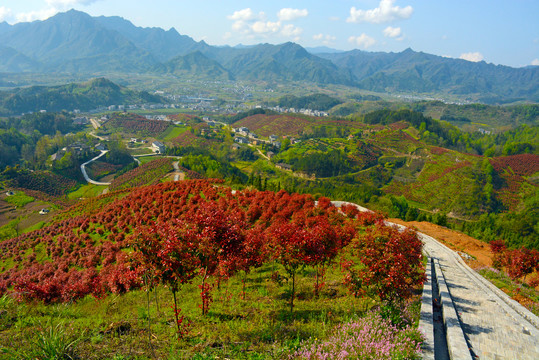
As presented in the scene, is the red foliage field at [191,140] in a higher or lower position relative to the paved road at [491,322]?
lower

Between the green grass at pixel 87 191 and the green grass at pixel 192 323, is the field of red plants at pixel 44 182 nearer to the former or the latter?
the green grass at pixel 87 191

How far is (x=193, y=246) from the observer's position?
8.86 m

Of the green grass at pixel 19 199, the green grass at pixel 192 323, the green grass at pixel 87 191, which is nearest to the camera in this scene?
the green grass at pixel 192 323

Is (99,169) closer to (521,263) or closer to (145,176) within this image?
(145,176)

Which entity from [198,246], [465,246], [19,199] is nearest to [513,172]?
[465,246]

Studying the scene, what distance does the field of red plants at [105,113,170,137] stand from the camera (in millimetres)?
145000

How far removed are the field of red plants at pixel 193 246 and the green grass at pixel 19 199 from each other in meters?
38.6

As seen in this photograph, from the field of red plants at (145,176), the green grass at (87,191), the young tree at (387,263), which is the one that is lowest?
the green grass at (87,191)

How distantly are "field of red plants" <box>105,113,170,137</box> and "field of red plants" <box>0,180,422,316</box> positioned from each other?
398 feet

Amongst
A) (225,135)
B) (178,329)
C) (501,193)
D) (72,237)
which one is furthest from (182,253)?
(225,135)

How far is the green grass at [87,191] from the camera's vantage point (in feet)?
234

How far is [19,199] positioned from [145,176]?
27.1 m

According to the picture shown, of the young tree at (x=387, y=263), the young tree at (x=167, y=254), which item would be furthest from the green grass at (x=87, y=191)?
the young tree at (x=387, y=263)

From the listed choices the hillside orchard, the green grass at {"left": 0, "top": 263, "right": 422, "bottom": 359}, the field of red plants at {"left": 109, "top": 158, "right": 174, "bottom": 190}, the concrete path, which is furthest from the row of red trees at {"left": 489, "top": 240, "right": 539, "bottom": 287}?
the field of red plants at {"left": 109, "top": 158, "right": 174, "bottom": 190}
